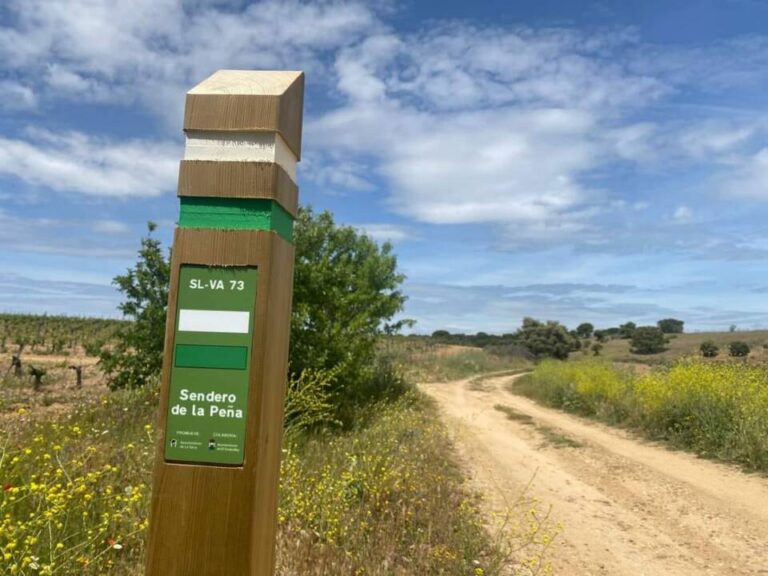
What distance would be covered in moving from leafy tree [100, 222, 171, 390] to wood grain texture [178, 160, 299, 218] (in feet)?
25.3

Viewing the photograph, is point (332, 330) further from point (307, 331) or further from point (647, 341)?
point (647, 341)

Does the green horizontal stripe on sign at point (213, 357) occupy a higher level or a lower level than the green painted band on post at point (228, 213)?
lower

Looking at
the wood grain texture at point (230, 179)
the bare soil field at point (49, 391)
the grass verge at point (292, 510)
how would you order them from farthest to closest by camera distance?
the bare soil field at point (49, 391) < the grass verge at point (292, 510) < the wood grain texture at point (230, 179)

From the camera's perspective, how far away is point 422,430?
9.75m

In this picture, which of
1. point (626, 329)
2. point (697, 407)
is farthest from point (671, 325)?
point (697, 407)

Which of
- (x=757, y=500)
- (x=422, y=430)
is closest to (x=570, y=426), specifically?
(x=422, y=430)

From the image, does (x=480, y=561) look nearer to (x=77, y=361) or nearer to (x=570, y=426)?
(x=570, y=426)

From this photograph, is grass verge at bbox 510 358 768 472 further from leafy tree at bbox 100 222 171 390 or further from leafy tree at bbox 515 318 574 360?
leafy tree at bbox 515 318 574 360

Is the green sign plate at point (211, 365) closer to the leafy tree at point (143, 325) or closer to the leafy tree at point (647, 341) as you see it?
the leafy tree at point (143, 325)

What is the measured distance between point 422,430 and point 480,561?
5036 millimetres

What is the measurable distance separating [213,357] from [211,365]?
3cm

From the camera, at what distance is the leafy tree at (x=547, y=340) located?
50.5 meters

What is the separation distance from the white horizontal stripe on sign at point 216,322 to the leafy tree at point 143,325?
25.3 feet

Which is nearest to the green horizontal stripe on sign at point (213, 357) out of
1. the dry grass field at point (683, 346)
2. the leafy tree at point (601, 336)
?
the dry grass field at point (683, 346)
